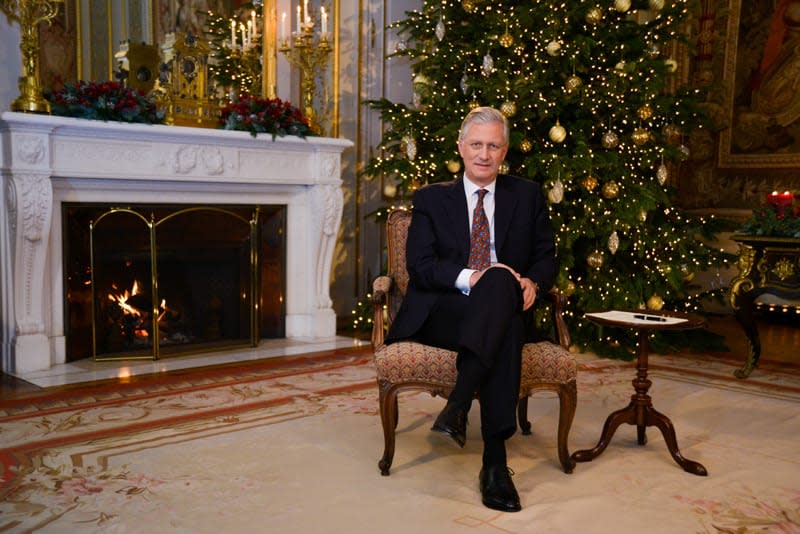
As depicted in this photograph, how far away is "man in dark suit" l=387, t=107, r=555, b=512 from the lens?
2.81m

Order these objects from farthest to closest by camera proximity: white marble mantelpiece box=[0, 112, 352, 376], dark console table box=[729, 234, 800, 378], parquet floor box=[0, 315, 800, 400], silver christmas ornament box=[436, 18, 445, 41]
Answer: silver christmas ornament box=[436, 18, 445, 41]
dark console table box=[729, 234, 800, 378]
white marble mantelpiece box=[0, 112, 352, 376]
parquet floor box=[0, 315, 800, 400]

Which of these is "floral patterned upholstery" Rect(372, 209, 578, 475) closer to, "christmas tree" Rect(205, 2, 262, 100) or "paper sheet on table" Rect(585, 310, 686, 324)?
"paper sheet on table" Rect(585, 310, 686, 324)

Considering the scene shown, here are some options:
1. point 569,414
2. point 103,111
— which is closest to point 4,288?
point 103,111

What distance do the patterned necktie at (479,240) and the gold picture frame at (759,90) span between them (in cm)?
564

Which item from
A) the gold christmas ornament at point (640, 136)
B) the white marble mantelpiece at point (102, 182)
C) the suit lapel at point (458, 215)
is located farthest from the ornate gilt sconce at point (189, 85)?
the gold christmas ornament at point (640, 136)

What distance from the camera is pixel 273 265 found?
5977 millimetres

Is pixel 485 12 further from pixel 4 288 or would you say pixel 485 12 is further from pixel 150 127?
pixel 4 288

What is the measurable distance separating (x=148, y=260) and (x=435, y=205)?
272 centimetres

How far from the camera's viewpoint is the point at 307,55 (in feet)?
19.9

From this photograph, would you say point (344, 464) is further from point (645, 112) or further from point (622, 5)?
point (622, 5)

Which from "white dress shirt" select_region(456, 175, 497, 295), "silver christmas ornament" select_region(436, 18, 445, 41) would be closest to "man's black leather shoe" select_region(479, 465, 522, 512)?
"white dress shirt" select_region(456, 175, 497, 295)

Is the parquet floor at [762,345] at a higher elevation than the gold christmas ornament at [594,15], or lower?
lower

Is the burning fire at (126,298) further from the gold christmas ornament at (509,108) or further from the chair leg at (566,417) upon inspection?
the chair leg at (566,417)

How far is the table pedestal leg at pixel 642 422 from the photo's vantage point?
3.24m
